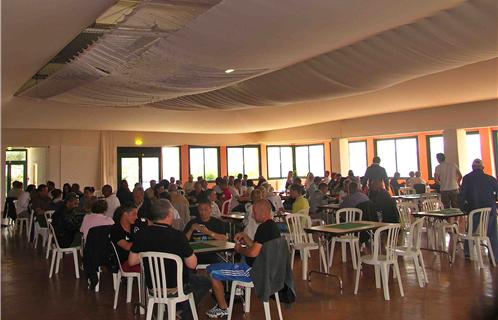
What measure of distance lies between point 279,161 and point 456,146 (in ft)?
27.4

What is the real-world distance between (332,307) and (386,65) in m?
3.75

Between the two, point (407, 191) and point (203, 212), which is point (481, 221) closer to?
point (203, 212)

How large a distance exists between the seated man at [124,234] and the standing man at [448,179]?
6.58m

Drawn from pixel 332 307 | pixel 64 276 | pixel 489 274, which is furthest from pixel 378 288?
pixel 64 276

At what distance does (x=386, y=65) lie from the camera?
6.54m

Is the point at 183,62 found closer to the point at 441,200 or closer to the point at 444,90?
the point at 441,200

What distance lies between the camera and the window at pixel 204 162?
17.5 m

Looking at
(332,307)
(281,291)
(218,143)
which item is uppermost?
(218,143)

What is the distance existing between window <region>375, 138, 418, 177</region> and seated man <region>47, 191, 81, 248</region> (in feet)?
42.7

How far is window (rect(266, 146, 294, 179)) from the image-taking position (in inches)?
755

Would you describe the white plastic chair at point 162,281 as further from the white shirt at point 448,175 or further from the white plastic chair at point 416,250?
the white shirt at point 448,175

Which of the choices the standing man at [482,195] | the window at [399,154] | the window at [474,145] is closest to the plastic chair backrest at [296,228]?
the standing man at [482,195]

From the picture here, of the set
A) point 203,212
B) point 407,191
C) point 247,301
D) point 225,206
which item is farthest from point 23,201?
point 407,191

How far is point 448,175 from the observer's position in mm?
8875
